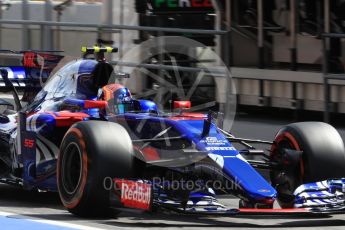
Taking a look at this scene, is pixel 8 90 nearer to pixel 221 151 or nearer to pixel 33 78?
pixel 33 78

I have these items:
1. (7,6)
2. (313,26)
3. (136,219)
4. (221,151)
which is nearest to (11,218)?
(136,219)

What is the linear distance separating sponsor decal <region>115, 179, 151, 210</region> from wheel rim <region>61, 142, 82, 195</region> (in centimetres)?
58

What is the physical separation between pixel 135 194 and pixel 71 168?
931 mm

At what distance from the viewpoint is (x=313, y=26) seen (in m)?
14.7

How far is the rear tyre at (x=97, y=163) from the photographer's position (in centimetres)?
903

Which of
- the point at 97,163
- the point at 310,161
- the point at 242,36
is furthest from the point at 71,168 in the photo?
the point at 242,36

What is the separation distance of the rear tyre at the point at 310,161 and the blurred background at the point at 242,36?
283 centimetres

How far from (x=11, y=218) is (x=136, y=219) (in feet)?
3.75

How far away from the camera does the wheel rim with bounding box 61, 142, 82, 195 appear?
31.0 ft

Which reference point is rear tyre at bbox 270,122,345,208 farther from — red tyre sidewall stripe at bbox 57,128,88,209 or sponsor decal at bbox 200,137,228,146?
red tyre sidewall stripe at bbox 57,128,88,209

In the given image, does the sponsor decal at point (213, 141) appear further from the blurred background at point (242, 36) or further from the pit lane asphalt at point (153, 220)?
the blurred background at point (242, 36)

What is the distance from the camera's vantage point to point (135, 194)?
8867 mm

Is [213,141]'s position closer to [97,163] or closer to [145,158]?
[145,158]

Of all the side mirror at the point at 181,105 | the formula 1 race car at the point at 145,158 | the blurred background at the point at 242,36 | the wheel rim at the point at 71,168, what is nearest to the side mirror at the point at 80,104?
the formula 1 race car at the point at 145,158
